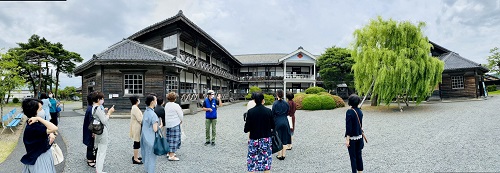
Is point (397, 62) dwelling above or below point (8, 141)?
above

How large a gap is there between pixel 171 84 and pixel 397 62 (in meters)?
13.9

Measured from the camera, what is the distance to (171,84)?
17.2m

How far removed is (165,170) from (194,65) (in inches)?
589

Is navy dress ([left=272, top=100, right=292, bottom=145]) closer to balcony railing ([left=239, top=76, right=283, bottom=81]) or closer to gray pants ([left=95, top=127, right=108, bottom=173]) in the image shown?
gray pants ([left=95, top=127, right=108, bottom=173])

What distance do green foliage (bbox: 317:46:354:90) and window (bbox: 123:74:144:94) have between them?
19.2 meters

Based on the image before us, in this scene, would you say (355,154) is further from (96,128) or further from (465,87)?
(465,87)

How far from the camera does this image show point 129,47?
16.6 m

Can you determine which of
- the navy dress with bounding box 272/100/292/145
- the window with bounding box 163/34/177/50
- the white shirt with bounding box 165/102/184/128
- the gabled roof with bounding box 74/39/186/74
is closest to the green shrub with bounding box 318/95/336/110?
the gabled roof with bounding box 74/39/186/74

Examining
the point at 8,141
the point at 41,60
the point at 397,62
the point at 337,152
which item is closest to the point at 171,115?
the point at 337,152

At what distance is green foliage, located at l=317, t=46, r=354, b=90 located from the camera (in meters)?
27.2

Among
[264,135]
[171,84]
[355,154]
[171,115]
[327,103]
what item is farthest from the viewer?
[327,103]

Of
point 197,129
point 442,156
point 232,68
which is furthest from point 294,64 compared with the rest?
point 442,156

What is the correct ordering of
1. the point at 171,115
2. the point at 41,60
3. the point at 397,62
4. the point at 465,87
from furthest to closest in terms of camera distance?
the point at 41,60 < the point at 465,87 < the point at 397,62 < the point at 171,115

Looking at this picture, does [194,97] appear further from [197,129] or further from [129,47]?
[197,129]
